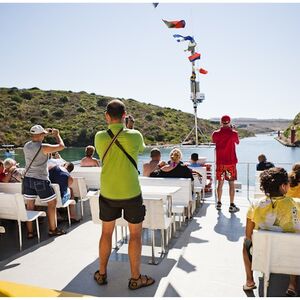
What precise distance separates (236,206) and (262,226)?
9.63 ft

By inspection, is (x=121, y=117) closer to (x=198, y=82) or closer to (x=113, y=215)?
(x=113, y=215)

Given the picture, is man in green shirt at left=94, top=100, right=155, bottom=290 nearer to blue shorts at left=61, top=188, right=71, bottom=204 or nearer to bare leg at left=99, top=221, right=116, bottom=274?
bare leg at left=99, top=221, right=116, bottom=274

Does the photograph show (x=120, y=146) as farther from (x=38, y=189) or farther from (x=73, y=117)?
(x=73, y=117)

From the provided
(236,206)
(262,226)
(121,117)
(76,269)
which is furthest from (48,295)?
(236,206)

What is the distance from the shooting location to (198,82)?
26.3 ft

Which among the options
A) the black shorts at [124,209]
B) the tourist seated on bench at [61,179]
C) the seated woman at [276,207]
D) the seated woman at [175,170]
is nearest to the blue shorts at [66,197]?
the tourist seated on bench at [61,179]

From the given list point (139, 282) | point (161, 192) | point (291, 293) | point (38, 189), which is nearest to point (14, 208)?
point (38, 189)

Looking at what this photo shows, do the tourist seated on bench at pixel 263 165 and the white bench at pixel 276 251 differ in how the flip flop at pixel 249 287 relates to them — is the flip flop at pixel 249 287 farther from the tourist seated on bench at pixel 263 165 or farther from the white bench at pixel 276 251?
the tourist seated on bench at pixel 263 165

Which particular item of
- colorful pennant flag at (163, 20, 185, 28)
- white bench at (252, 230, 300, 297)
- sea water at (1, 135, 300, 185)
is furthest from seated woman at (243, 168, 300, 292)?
colorful pennant flag at (163, 20, 185, 28)

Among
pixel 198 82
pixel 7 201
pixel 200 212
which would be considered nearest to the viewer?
pixel 7 201

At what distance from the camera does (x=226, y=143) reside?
184 inches

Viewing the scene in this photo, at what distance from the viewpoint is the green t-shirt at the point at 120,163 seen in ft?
7.46

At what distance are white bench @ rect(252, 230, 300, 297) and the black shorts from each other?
826 millimetres

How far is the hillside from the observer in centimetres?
4003
